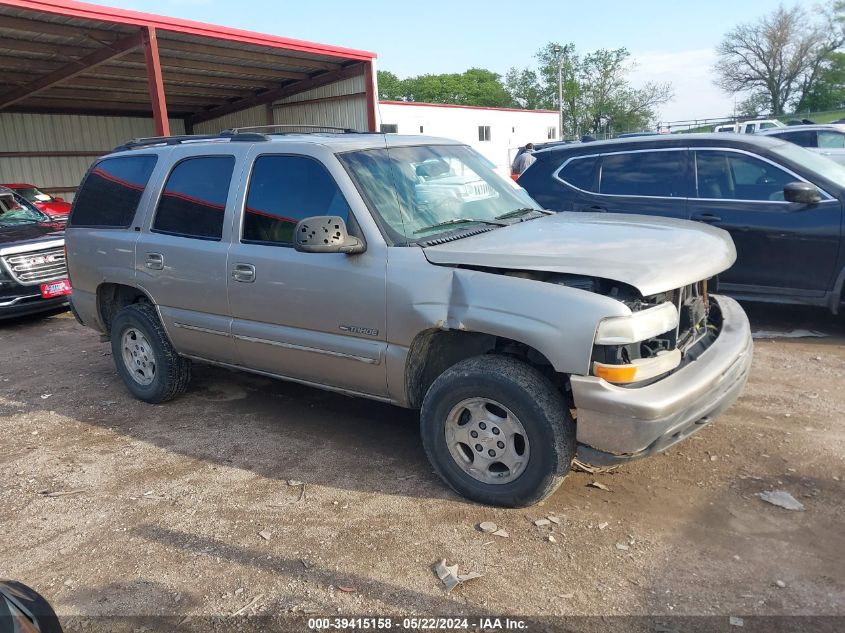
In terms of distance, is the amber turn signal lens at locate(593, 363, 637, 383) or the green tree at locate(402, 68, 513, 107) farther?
the green tree at locate(402, 68, 513, 107)

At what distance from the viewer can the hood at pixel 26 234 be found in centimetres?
828

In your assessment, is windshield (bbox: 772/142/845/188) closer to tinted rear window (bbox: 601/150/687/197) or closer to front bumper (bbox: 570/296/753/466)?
tinted rear window (bbox: 601/150/687/197)

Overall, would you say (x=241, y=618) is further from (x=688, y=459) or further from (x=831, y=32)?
(x=831, y=32)

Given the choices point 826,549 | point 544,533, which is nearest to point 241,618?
point 544,533

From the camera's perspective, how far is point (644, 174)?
6645 mm

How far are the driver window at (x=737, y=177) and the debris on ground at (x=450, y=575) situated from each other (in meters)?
4.78

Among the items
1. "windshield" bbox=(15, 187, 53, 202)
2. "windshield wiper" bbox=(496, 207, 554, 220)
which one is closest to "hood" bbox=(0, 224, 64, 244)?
"windshield" bbox=(15, 187, 53, 202)

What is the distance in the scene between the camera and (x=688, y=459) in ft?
12.8

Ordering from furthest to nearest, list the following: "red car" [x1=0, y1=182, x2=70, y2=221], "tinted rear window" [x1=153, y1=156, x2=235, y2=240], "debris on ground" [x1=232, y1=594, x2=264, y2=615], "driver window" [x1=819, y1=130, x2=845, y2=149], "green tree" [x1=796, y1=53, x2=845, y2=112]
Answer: "green tree" [x1=796, y1=53, x2=845, y2=112] → "red car" [x1=0, y1=182, x2=70, y2=221] → "driver window" [x1=819, y1=130, x2=845, y2=149] → "tinted rear window" [x1=153, y1=156, x2=235, y2=240] → "debris on ground" [x1=232, y1=594, x2=264, y2=615]

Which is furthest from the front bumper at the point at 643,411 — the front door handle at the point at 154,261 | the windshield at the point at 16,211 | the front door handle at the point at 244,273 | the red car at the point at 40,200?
the red car at the point at 40,200

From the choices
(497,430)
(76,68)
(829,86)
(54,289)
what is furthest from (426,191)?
(829,86)

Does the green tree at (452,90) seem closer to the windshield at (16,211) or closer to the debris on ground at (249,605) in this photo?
the windshield at (16,211)

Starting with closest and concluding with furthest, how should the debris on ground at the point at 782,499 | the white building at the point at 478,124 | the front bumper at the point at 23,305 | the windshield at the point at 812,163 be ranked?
the debris on ground at the point at 782,499 → the windshield at the point at 812,163 → the front bumper at the point at 23,305 → the white building at the point at 478,124

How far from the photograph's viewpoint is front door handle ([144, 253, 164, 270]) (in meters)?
4.76
